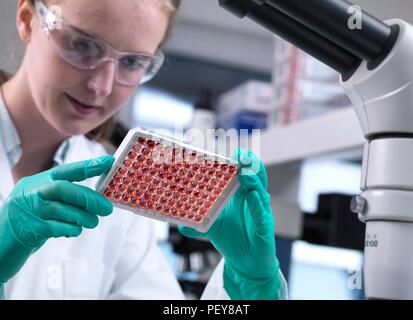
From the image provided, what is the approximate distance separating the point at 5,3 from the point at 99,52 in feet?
0.61

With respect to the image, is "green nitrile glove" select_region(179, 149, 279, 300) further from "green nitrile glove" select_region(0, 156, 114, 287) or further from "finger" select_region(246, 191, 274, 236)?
"green nitrile glove" select_region(0, 156, 114, 287)

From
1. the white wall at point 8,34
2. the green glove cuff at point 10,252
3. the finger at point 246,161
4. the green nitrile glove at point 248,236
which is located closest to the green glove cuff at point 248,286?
the green nitrile glove at point 248,236

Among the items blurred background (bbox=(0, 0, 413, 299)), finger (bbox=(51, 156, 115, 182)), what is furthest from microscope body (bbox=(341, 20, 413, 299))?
finger (bbox=(51, 156, 115, 182))

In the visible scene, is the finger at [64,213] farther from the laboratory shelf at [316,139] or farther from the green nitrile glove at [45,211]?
the laboratory shelf at [316,139]

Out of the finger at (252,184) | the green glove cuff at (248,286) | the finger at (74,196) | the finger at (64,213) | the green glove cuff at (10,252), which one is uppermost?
the finger at (252,184)

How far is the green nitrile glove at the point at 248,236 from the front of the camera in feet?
2.40

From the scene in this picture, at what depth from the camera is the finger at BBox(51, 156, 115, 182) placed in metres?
0.64

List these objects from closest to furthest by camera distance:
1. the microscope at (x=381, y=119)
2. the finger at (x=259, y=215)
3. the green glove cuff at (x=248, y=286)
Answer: the microscope at (x=381, y=119) → the finger at (x=259, y=215) → the green glove cuff at (x=248, y=286)

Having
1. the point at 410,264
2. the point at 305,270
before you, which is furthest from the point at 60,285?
the point at 305,270

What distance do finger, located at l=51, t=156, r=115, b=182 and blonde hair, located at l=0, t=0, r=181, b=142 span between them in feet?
1.07

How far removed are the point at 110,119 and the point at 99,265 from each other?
31 cm

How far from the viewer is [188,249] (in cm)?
192

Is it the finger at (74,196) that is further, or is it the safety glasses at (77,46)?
the safety glasses at (77,46)

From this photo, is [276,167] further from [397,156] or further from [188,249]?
[397,156]
